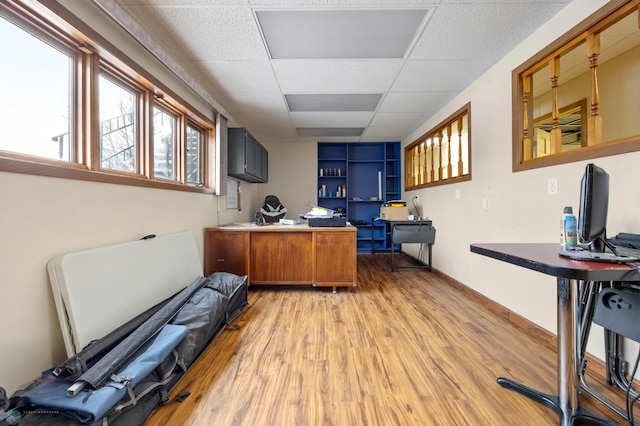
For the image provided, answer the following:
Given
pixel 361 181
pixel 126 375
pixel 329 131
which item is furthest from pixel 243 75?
pixel 361 181

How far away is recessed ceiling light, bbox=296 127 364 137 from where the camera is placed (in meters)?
4.62

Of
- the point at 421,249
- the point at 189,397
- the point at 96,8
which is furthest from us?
the point at 421,249

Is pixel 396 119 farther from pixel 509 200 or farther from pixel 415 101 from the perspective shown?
pixel 509 200

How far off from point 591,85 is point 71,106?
335 cm

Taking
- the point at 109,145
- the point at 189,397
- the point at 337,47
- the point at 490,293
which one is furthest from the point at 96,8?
the point at 490,293

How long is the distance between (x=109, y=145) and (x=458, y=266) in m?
3.79

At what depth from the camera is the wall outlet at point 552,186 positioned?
1.86m

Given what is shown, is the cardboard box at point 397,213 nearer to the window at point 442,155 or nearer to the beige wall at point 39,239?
the window at point 442,155

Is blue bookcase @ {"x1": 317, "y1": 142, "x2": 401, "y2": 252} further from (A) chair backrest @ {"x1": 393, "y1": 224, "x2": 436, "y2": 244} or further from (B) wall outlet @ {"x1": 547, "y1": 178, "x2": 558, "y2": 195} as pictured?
(B) wall outlet @ {"x1": 547, "y1": 178, "x2": 558, "y2": 195}

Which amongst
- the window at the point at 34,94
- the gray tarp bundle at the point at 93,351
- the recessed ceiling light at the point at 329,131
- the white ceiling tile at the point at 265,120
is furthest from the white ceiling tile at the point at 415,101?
the gray tarp bundle at the point at 93,351

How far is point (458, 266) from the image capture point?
126 inches

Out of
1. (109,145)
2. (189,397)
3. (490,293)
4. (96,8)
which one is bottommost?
(189,397)

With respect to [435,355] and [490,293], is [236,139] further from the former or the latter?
[490,293]

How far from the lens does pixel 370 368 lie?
1609 millimetres
